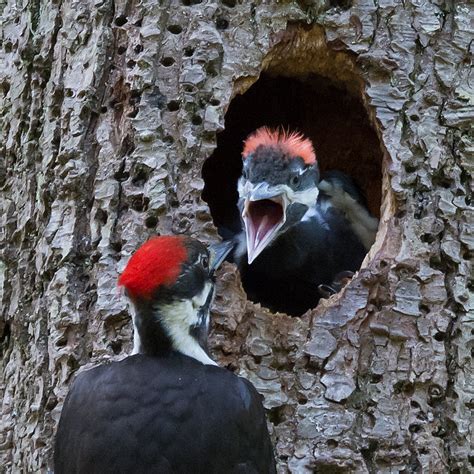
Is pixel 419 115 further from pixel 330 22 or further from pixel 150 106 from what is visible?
pixel 150 106

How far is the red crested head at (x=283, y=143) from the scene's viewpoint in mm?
4188

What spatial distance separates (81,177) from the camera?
141 inches

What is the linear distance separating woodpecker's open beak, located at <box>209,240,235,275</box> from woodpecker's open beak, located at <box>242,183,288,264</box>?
37cm

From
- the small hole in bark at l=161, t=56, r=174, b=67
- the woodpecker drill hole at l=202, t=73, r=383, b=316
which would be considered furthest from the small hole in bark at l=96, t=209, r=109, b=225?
the woodpecker drill hole at l=202, t=73, r=383, b=316

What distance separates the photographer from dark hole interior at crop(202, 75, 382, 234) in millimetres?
4566

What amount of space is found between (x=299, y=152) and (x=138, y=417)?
1538mm

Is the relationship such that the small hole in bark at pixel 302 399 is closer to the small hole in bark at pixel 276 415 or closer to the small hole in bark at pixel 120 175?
the small hole in bark at pixel 276 415

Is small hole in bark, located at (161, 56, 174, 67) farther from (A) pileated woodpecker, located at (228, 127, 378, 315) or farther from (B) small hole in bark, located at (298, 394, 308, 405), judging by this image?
(B) small hole in bark, located at (298, 394, 308, 405)

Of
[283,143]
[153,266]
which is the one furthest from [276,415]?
[283,143]

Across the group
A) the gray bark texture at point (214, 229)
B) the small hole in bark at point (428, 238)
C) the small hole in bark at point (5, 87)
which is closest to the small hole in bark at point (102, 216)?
the gray bark texture at point (214, 229)

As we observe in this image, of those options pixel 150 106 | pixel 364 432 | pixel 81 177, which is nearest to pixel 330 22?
pixel 150 106

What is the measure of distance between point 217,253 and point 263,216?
753 millimetres

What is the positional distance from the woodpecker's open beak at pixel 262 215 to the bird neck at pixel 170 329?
1.96ft

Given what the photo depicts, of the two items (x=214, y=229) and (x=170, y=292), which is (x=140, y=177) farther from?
(x=170, y=292)
